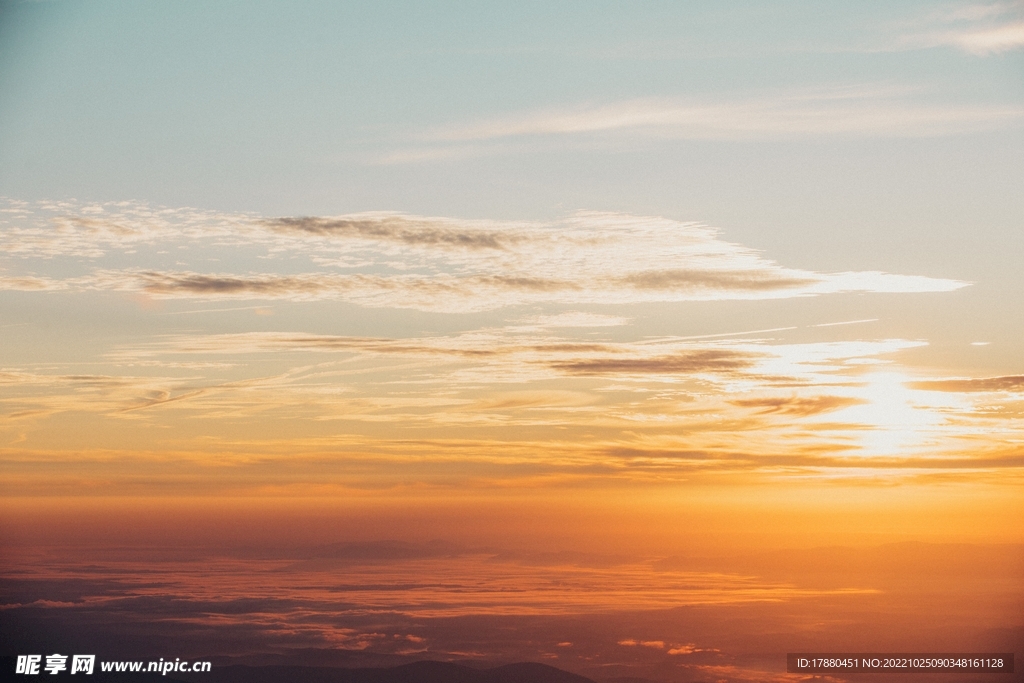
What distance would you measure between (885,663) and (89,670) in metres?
62.7

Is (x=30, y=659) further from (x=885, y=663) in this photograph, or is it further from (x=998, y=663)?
(x=998, y=663)

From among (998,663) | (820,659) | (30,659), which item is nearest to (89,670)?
(30,659)

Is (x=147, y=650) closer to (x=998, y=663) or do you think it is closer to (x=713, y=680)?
(x=713, y=680)

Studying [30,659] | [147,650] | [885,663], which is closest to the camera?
[30,659]

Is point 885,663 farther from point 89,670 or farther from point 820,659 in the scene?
point 89,670

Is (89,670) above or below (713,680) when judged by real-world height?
above

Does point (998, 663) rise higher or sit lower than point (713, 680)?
higher

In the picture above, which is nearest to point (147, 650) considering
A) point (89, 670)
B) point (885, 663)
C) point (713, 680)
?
point (713, 680)

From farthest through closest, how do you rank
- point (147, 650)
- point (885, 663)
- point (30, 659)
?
point (147, 650) < point (885, 663) < point (30, 659)

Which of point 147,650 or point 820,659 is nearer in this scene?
point 820,659

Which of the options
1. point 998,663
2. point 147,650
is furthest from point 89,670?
point 147,650

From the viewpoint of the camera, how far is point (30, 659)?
185 feet

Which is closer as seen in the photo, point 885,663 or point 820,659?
point 820,659

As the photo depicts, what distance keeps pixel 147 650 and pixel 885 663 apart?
173 m
